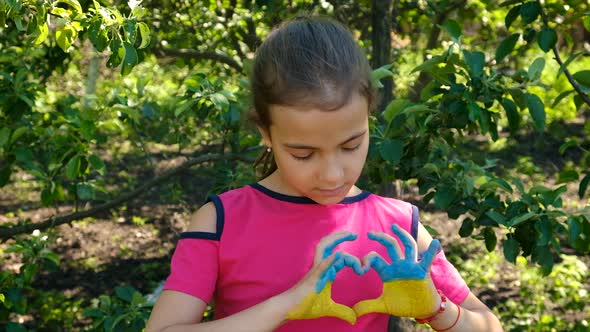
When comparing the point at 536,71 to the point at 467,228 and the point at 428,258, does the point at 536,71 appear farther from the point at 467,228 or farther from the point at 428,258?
the point at 428,258

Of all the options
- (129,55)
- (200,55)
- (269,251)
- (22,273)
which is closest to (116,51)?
(129,55)

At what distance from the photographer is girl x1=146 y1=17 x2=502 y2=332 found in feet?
5.33

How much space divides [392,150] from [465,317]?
80 centimetres

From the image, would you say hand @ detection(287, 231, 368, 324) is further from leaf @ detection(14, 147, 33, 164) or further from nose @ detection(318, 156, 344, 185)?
leaf @ detection(14, 147, 33, 164)

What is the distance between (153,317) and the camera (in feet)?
5.59

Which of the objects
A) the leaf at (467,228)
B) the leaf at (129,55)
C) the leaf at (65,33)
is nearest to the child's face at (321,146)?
the leaf at (129,55)

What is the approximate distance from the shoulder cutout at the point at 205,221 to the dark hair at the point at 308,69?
0.22 meters

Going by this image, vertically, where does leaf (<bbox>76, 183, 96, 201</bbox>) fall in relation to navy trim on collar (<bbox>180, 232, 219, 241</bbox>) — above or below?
below

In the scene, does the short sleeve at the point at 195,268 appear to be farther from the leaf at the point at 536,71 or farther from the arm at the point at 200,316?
the leaf at the point at 536,71

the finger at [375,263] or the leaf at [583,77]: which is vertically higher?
the leaf at [583,77]

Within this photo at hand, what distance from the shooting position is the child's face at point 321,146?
5.35ft

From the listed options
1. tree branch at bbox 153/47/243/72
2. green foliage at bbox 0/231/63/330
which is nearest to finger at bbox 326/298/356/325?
green foliage at bbox 0/231/63/330

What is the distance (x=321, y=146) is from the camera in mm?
1635

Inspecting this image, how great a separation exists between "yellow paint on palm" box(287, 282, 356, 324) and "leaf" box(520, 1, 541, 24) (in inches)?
51.4
